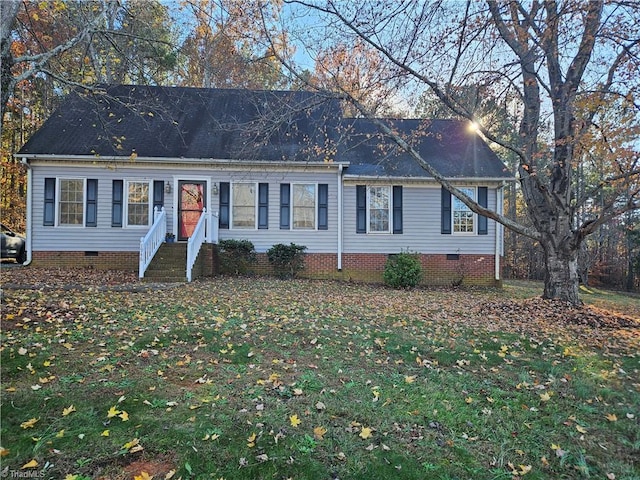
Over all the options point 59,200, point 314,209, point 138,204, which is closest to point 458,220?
point 314,209

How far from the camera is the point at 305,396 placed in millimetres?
3607

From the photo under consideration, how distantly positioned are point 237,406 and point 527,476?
2.27 meters

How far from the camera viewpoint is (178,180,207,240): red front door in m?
13.1

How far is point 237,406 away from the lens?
10.9 feet

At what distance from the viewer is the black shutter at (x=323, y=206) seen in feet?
44.3

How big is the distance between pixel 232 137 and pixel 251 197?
248 cm

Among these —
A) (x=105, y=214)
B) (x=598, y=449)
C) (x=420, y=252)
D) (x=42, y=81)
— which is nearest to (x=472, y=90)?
(x=420, y=252)

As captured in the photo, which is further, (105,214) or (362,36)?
(105,214)

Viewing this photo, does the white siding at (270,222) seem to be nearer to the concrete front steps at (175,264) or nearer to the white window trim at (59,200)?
the white window trim at (59,200)

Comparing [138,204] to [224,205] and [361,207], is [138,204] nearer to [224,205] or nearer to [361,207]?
[224,205]

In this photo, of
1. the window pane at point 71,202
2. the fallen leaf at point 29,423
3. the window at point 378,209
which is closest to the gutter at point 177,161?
the window pane at point 71,202

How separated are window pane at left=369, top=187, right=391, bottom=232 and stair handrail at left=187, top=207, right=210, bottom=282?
5.63 metres

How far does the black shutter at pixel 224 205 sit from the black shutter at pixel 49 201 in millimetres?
5362

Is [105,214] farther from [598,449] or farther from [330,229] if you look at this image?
[598,449]
